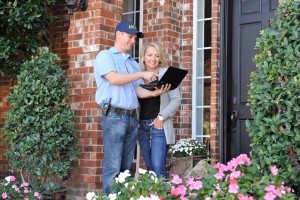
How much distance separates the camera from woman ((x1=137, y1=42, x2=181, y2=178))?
5.09m

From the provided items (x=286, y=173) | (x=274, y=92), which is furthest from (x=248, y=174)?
(x=274, y=92)

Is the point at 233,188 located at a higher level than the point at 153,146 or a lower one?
lower

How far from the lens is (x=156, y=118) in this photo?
201 inches

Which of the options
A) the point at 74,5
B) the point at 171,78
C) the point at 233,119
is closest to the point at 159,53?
the point at 171,78

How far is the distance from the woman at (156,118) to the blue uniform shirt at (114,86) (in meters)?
0.17

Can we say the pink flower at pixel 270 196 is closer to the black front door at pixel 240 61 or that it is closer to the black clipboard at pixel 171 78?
the black clipboard at pixel 171 78

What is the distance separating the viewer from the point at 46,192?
5.86 meters

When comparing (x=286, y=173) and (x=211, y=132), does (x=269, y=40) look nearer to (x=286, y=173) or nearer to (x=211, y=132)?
(x=286, y=173)

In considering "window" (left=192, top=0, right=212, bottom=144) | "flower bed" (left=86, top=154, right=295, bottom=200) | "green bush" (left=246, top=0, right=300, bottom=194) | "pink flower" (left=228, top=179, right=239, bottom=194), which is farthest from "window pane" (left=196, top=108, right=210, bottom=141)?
"pink flower" (left=228, top=179, right=239, bottom=194)

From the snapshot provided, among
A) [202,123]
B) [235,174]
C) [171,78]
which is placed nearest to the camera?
[235,174]

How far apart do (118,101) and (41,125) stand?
1231 millimetres

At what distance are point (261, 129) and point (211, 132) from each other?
7.53 feet

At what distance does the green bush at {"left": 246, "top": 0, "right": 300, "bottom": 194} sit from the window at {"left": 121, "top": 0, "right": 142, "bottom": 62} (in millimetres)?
3097

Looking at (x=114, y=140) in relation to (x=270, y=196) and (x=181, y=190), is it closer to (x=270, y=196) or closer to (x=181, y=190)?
(x=181, y=190)
